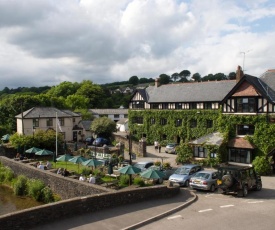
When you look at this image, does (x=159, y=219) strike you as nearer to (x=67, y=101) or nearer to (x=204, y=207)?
(x=204, y=207)

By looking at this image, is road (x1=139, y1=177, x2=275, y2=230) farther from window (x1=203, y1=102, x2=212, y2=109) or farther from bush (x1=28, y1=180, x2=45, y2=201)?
window (x1=203, y1=102, x2=212, y2=109)

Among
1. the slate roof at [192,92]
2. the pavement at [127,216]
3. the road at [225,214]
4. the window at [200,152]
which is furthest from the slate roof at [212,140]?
the pavement at [127,216]

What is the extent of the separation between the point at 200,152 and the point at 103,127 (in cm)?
2217

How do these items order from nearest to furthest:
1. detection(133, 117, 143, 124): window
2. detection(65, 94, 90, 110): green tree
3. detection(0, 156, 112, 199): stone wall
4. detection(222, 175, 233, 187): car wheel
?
detection(0, 156, 112, 199): stone wall → detection(222, 175, 233, 187): car wheel → detection(133, 117, 143, 124): window → detection(65, 94, 90, 110): green tree

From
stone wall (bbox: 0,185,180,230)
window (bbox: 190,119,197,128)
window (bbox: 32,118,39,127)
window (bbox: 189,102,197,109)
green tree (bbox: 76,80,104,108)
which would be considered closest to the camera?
stone wall (bbox: 0,185,180,230)

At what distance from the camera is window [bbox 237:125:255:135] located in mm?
31956

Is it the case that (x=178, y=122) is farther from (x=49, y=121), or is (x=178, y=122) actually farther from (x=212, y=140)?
(x=49, y=121)

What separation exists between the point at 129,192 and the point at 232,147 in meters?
18.3

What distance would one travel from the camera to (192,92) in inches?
1844

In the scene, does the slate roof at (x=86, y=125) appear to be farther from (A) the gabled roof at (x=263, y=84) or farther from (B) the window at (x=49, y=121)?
(A) the gabled roof at (x=263, y=84)

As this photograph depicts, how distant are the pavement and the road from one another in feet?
1.55

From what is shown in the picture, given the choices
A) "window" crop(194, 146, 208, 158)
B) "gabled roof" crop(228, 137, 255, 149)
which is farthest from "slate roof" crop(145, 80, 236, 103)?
"window" crop(194, 146, 208, 158)

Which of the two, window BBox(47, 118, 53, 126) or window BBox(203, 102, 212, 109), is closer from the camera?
window BBox(203, 102, 212, 109)

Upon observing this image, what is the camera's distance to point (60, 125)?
52.5 meters
